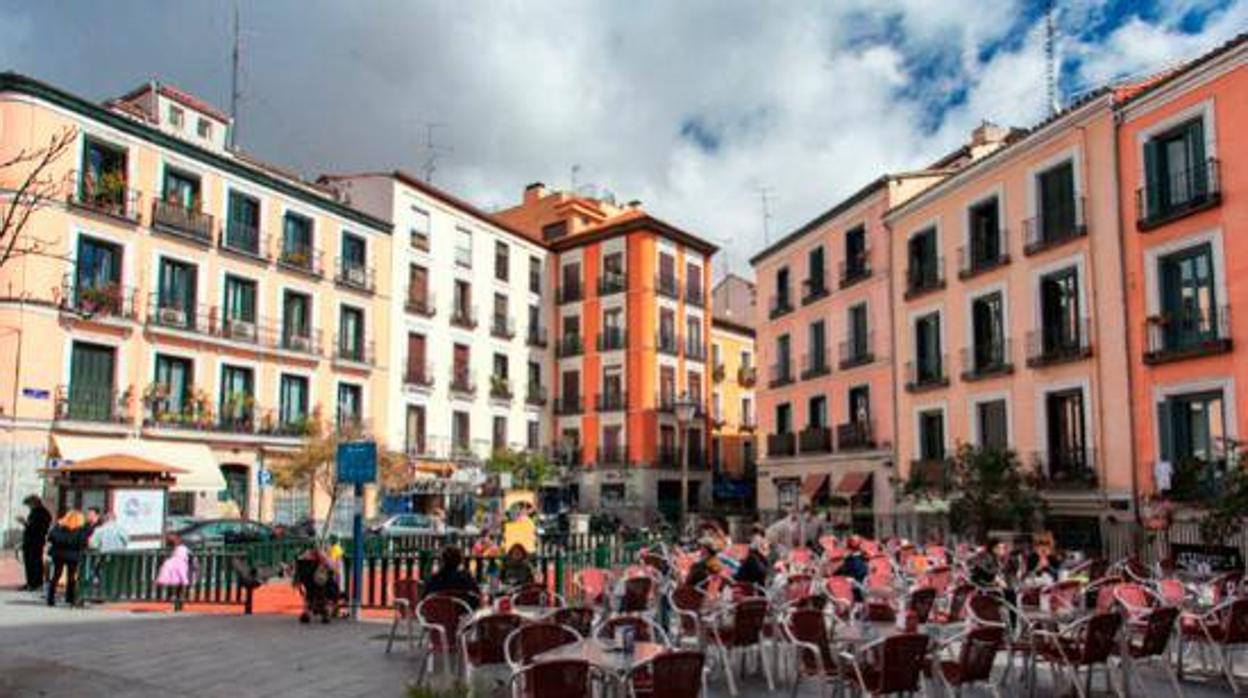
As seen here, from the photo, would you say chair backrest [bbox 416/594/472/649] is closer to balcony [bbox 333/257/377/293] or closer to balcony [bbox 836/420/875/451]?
balcony [bbox 836/420/875/451]

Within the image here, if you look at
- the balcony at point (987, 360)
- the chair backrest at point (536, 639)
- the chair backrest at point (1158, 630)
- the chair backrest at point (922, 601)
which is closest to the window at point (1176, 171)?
the balcony at point (987, 360)

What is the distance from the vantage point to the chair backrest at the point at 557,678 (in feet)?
21.1

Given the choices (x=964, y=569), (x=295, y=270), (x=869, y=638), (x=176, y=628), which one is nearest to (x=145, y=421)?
(x=295, y=270)

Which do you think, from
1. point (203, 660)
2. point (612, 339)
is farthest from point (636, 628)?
point (612, 339)

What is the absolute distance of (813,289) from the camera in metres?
37.1

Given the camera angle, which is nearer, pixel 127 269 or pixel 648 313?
pixel 127 269

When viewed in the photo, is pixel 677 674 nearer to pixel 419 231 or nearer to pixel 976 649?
pixel 976 649

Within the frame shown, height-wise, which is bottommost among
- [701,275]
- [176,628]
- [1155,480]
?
[176,628]

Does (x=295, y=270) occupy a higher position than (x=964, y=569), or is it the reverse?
(x=295, y=270)

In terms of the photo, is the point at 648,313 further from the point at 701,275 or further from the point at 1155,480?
the point at 1155,480

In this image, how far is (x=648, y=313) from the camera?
49438 mm

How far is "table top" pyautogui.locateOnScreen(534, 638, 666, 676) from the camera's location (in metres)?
7.03

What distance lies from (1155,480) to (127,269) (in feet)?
94.3

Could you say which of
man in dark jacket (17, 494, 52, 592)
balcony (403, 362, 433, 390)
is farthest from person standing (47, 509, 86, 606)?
balcony (403, 362, 433, 390)
